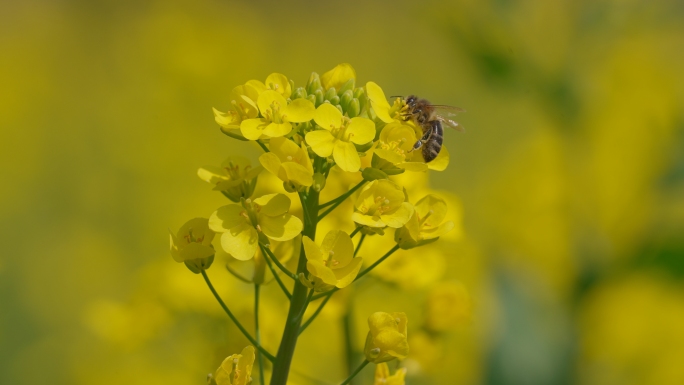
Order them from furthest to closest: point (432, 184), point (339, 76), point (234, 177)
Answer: point (432, 184)
point (339, 76)
point (234, 177)

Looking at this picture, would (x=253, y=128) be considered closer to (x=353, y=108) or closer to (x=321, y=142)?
(x=321, y=142)

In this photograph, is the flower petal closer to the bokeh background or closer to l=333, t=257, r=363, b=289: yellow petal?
l=333, t=257, r=363, b=289: yellow petal

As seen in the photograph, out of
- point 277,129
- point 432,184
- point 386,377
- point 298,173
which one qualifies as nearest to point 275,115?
point 277,129

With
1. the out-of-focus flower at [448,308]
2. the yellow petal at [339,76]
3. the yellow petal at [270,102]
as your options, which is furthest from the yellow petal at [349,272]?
the out-of-focus flower at [448,308]

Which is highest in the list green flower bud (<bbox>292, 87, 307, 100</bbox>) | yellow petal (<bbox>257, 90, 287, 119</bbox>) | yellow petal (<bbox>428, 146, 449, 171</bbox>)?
yellow petal (<bbox>257, 90, 287, 119</bbox>)

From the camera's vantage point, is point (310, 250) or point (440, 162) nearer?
point (310, 250)

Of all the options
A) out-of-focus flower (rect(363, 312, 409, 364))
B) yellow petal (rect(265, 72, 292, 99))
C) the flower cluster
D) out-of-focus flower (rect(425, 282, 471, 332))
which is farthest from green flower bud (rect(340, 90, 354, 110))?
out-of-focus flower (rect(425, 282, 471, 332))

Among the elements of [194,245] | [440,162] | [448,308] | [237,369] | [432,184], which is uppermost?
[440,162]

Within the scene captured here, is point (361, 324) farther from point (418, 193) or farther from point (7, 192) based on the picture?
point (7, 192)
